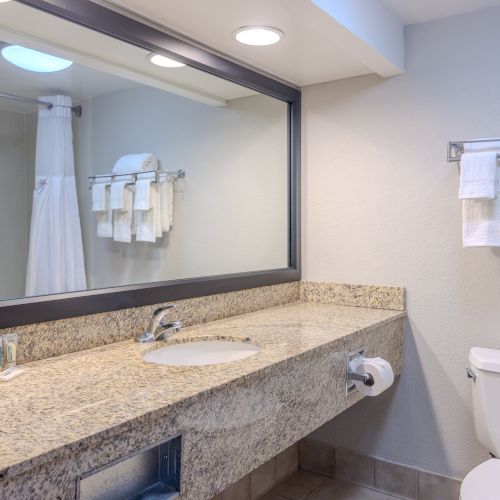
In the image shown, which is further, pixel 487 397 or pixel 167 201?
pixel 167 201

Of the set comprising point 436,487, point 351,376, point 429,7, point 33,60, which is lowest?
point 436,487

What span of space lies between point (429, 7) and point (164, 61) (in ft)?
3.50

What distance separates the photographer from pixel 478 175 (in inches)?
70.1

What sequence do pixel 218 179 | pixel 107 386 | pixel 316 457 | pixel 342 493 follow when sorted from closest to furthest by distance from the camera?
pixel 107 386, pixel 342 493, pixel 316 457, pixel 218 179

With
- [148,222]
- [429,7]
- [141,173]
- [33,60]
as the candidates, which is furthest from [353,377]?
[33,60]

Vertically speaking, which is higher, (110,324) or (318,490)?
(110,324)

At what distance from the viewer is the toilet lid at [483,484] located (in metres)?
1.43

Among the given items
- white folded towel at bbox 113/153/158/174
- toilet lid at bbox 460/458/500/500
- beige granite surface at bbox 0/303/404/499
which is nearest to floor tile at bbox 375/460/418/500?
toilet lid at bbox 460/458/500/500

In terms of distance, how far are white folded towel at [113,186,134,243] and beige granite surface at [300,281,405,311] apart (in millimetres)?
887

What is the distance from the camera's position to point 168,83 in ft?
7.16

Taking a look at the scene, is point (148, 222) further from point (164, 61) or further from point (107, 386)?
point (107, 386)

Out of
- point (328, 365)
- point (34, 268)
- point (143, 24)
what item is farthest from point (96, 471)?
point (143, 24)

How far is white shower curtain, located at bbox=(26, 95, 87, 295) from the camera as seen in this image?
178 centimetres

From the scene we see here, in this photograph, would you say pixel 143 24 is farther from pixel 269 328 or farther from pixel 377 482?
pixel 377 482
